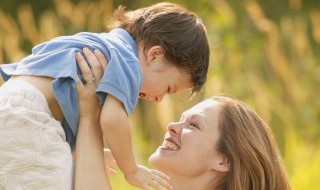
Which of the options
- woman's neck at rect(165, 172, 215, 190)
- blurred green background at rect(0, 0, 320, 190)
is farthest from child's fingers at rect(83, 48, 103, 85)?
blurred green background at rect(0, 0, 320, 190)

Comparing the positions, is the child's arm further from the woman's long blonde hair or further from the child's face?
the woman's long blonde hair

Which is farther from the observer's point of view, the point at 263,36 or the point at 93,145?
the point at 263,36

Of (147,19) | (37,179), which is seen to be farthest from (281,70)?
(37,179)

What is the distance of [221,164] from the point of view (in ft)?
13.8

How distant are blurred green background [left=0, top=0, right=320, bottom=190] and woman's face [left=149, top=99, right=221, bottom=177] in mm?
1835

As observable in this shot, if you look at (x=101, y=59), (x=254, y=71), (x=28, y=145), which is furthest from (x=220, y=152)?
(x=254, y=71)

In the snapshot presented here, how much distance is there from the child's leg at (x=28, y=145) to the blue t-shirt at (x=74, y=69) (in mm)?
88

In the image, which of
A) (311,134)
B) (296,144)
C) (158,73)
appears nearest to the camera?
(158,73)

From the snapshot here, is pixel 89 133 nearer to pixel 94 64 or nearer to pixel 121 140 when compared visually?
pixel 121 140

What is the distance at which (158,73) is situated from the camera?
3.85 meters

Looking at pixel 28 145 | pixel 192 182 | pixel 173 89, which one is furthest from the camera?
pixel 192 182

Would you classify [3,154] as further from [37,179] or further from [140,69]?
[140,69]

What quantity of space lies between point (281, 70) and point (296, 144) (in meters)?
0.49

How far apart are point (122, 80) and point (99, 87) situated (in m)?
0.08
